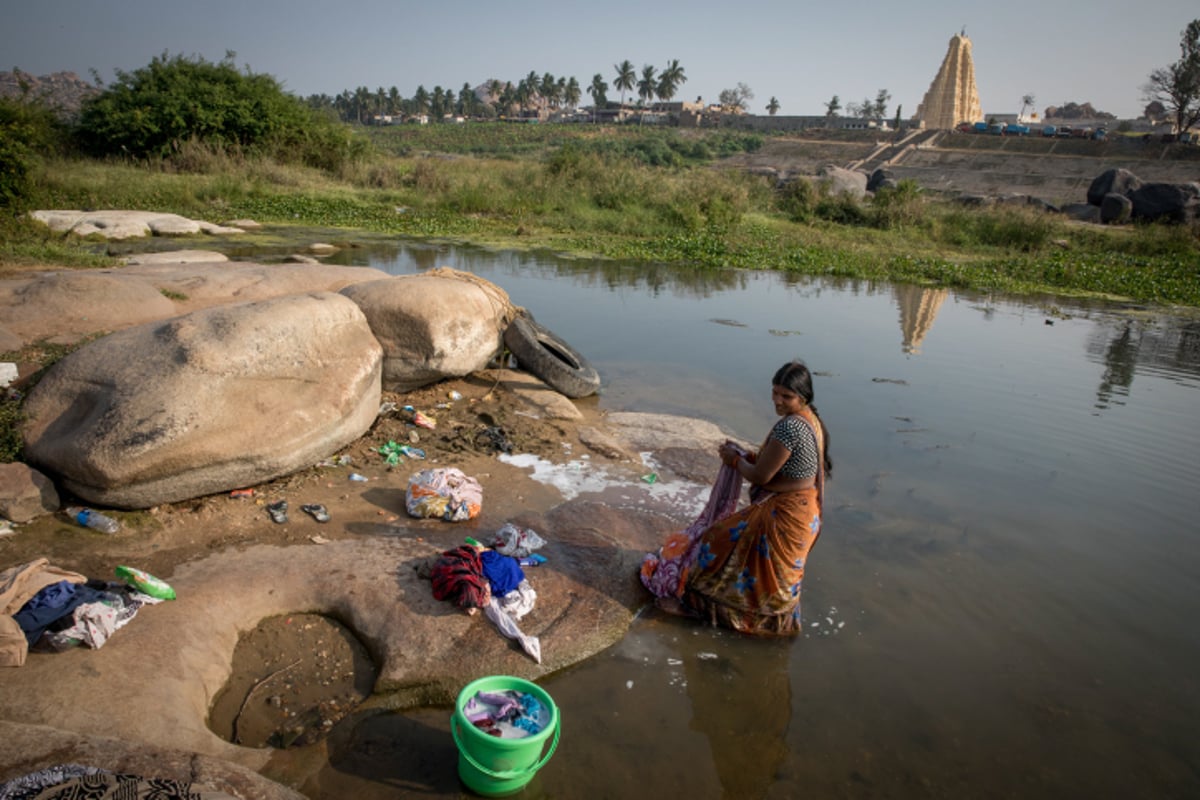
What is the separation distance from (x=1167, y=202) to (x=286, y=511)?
29.3 metres

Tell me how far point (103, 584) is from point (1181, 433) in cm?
938

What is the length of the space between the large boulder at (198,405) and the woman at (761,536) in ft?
8.48

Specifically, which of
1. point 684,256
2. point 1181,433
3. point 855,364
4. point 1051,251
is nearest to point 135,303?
point 855,364

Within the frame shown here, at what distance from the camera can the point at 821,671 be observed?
390 centimetres

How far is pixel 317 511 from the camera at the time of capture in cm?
462

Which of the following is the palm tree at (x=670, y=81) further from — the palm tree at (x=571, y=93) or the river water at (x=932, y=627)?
the river water at (x=932, y=627)

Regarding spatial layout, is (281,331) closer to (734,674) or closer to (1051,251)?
(734,674)

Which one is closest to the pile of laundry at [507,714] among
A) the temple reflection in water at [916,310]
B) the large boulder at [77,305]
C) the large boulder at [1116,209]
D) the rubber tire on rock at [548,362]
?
the rubber tire on rock at [548,362]

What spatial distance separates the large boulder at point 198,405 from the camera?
13.9ft

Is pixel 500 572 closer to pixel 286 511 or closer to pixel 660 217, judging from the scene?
pixel 286 511

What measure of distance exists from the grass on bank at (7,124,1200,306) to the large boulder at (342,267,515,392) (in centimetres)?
916

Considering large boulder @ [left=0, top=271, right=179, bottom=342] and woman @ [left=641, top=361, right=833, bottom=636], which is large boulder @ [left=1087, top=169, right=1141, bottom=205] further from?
large boulder @ [left=0, top=271, right=179, bottom=342]

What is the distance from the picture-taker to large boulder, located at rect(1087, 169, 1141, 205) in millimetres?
26312

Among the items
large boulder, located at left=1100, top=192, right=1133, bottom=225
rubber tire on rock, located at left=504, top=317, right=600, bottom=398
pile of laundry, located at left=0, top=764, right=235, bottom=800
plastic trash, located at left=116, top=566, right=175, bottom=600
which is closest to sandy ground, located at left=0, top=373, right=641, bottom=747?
plastic trash, located at left=116, top=566, right=175, bottom=600
